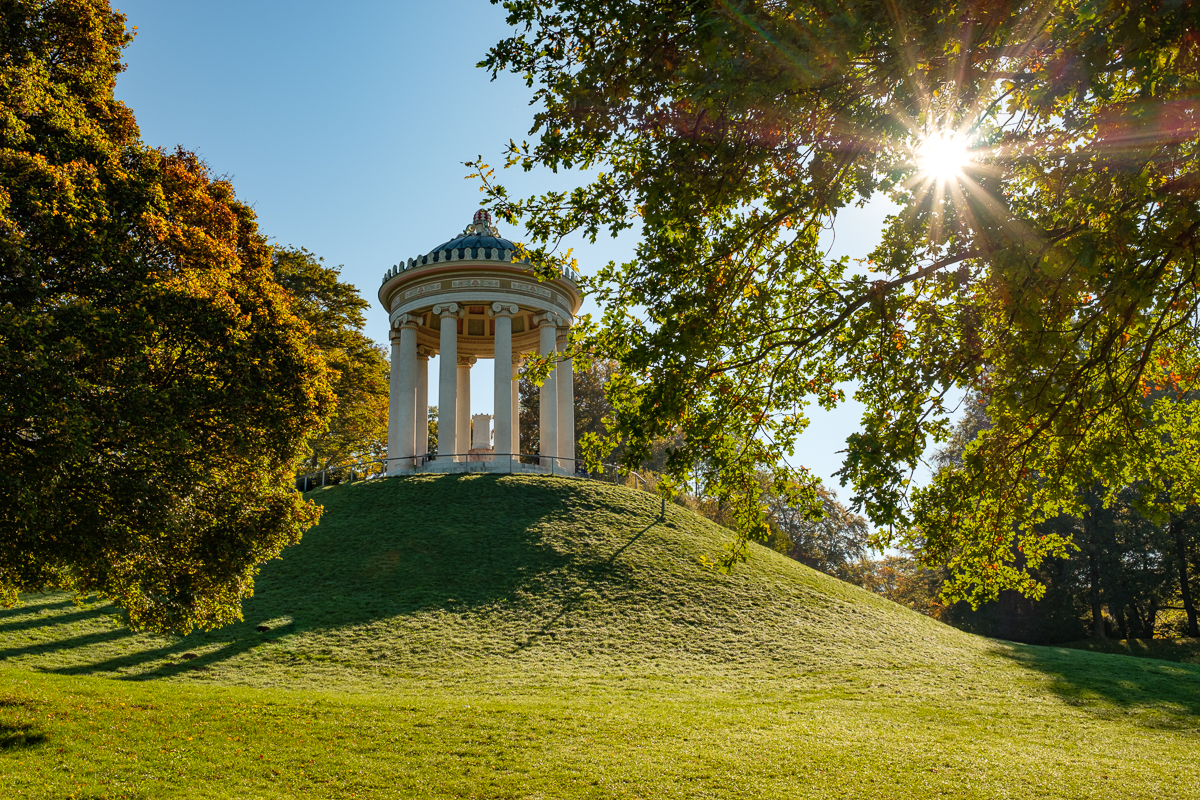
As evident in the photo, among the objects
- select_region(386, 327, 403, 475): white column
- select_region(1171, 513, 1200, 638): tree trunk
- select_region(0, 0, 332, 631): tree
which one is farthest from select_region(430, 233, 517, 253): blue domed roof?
select_region(1171, 513, 1200, 638): tree trunk

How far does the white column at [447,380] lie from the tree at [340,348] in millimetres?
6615

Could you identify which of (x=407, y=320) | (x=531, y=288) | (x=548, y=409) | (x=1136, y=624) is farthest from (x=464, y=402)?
(x=1136, y=624)

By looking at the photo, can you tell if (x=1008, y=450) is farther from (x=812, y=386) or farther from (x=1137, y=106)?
(x=1137, y=106)

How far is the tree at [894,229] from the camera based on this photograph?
6.25 m

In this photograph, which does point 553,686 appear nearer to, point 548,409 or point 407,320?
point 548,409

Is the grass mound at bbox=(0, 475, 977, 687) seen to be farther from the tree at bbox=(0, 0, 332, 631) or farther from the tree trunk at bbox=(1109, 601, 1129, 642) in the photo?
the tree trunk at bbox=(1109, 601, 1129, 642)

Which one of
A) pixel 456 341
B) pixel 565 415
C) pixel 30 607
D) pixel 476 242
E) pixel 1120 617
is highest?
pixel 476 242

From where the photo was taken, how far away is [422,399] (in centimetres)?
3738

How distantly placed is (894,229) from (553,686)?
10.9 meters

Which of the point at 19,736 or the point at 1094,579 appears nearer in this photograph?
the point at 19,736

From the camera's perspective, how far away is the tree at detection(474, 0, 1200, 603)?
20.5 ft

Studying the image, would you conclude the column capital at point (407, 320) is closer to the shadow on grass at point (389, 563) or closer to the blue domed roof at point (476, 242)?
the blue domed roof at point (476, 242)

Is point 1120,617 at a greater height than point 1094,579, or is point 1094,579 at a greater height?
point 1094,579

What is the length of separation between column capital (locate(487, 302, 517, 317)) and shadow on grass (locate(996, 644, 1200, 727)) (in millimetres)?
22050
